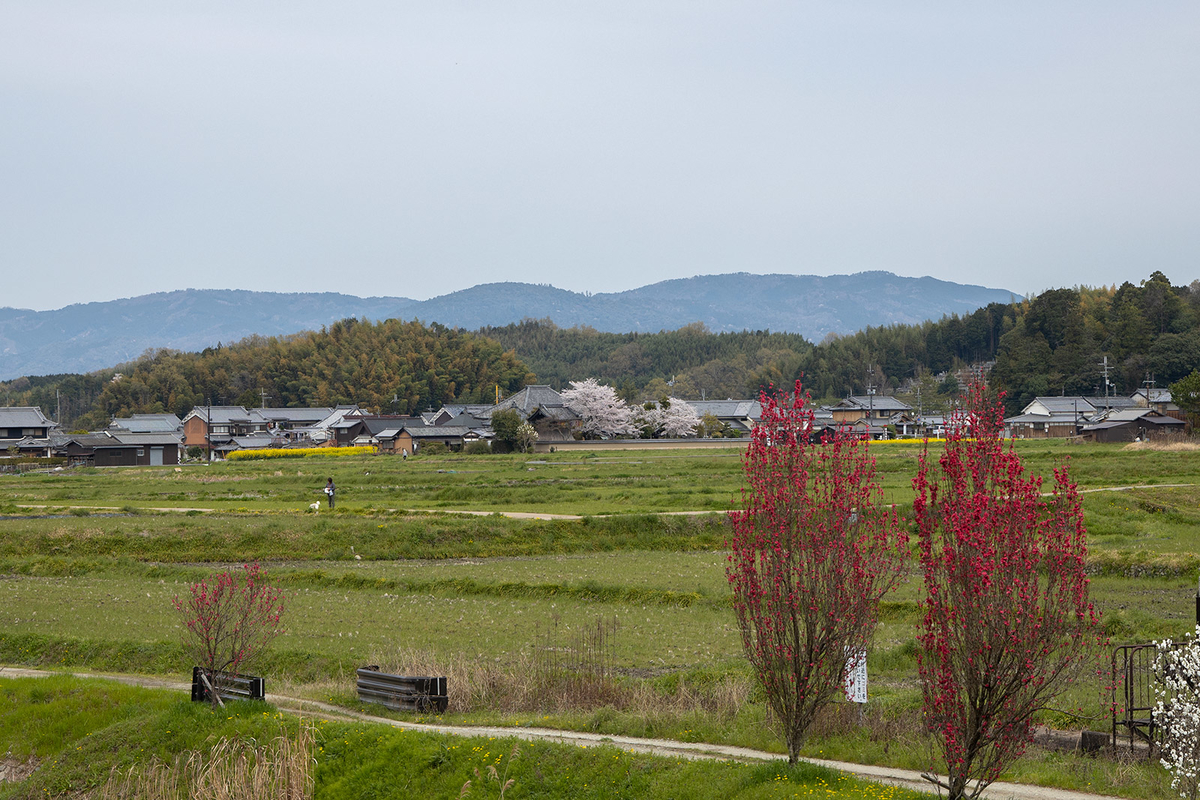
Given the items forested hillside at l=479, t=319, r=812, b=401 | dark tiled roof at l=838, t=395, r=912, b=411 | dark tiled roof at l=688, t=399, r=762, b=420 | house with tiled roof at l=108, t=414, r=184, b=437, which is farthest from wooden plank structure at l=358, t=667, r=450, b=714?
forested hillside at l=479, t=319, r=812, b=401

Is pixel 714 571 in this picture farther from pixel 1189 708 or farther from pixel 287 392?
pixel 287 392

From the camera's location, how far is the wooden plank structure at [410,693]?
44.5ft

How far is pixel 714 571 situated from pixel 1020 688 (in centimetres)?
1873

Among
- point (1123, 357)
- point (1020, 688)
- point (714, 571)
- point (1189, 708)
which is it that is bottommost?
point (714, 571)

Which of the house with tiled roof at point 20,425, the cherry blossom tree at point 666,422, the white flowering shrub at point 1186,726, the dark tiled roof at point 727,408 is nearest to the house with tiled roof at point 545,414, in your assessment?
the cherry blossom tree at point 666,422

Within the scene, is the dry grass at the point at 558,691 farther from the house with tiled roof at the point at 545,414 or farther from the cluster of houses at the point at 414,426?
the house with tiled roof at the point at 545,414

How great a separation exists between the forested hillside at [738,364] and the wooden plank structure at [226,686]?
10430cm

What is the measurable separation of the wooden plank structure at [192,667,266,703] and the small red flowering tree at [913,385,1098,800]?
9510mm

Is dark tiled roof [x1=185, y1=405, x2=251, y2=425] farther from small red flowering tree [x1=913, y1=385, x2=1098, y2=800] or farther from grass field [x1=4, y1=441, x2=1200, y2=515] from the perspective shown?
small red flowering tree [x1=913, y1=385, x2=1098, y2=800]

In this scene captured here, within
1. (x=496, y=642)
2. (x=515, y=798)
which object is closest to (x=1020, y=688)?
(x=515, y=798)

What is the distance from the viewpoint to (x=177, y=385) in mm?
131875

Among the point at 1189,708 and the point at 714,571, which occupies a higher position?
the point at 1189,708

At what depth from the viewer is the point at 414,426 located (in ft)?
331

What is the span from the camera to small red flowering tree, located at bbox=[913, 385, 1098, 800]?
7.27 metres
